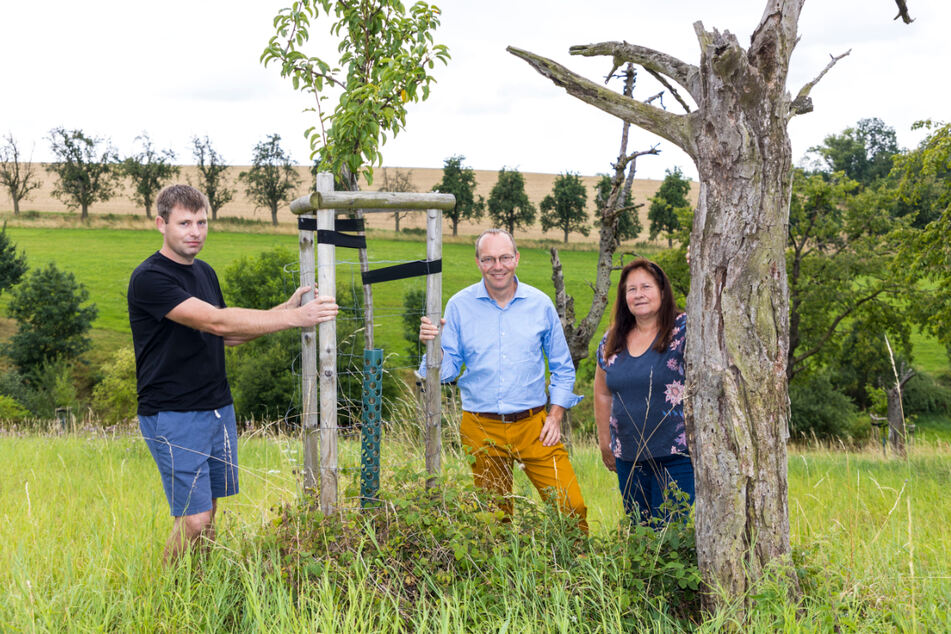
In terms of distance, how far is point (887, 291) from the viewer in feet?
73.6

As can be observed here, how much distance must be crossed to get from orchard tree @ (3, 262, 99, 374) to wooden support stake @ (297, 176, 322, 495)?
4146cm

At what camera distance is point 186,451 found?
343cm

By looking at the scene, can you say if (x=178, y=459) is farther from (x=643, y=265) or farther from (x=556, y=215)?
(x=556, y=215)

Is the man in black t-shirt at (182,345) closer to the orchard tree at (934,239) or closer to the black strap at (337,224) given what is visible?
the black strap at (337,224)

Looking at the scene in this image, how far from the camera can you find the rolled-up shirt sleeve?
13.8ft

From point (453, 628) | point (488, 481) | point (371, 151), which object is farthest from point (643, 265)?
point (371, 151)

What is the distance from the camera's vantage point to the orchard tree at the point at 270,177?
58.7 metres

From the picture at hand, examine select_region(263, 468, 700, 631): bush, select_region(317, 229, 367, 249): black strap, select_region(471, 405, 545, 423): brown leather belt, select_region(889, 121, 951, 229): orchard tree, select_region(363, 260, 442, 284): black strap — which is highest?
select_region(889, 121, 951, 229): orchard tree

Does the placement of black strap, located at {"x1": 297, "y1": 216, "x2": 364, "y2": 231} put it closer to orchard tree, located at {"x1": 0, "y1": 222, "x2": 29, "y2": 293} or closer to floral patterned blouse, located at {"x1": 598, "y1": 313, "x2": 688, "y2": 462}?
floral patterned blouse, located at {"x1": 598, "y1": 313, "x2": 688, "y2": 462}

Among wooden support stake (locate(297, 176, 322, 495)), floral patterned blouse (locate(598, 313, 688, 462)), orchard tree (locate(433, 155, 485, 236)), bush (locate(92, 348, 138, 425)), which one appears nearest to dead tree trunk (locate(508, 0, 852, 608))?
floral patterned blouse (locate(598, 313, 688, 462))

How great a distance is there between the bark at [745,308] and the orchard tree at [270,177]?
58640mm

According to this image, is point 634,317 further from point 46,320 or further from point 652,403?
point 46,320

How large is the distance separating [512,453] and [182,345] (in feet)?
6.44

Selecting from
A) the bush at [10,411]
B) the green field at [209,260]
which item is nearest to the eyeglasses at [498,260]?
the bush at [10,411]
